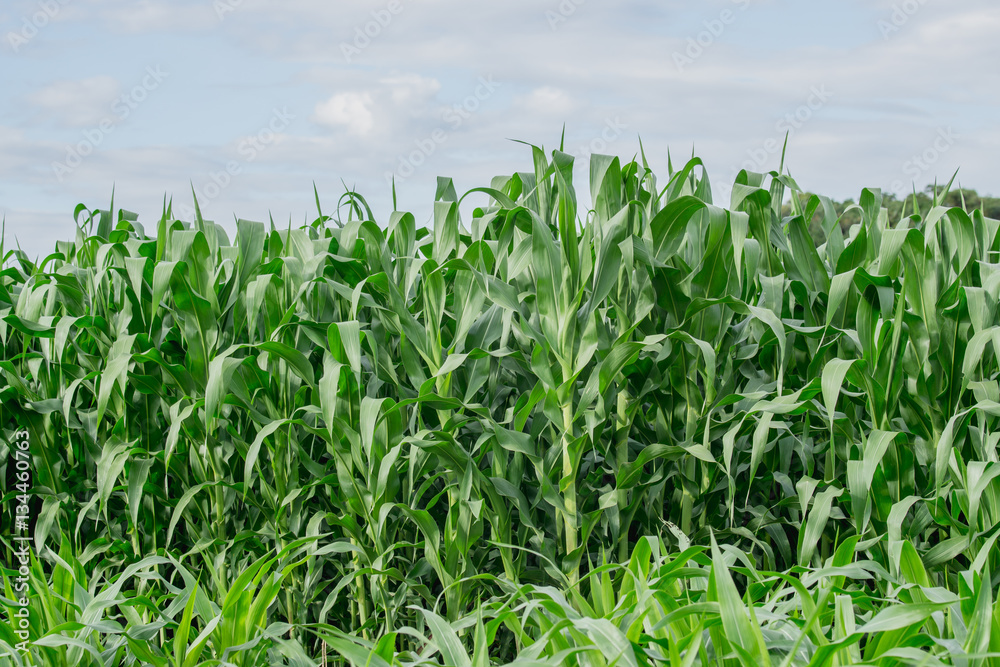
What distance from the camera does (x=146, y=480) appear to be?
7.18 feet

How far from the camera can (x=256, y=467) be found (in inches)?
83.7

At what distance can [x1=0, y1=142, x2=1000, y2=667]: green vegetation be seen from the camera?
5.76 ft

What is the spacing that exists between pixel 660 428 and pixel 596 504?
10.3 inches

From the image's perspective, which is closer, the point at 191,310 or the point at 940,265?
the point at 940,265

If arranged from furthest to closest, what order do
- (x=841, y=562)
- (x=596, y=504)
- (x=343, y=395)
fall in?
(x=596, y=504) < (x=343, y=395) < (x=841, y=562)

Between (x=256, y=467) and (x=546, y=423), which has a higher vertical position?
(x=546, y=423)

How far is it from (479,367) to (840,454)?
0.92 m

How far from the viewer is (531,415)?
2.02m

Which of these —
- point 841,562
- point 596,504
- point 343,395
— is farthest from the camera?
point 596,504

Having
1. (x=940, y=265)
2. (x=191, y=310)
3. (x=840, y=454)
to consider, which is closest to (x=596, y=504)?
(x=840, y=454)

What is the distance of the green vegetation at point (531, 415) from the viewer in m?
1.76

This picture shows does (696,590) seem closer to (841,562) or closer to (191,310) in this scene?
(841,562)

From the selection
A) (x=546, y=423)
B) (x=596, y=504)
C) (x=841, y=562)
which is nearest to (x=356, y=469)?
(x=546, y=423)

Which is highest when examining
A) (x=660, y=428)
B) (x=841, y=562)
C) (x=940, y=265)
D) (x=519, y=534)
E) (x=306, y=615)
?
(x=940, y=265)
